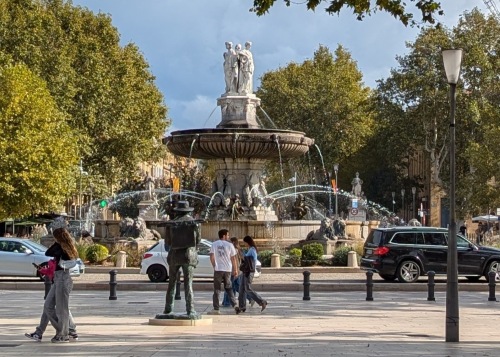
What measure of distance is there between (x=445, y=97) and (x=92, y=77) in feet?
78.9

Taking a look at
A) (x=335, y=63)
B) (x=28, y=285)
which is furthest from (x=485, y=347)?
(x=335, y=63)

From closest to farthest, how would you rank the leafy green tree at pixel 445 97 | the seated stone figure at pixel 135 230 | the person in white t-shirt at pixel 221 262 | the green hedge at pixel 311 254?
the person in white t-shirt at pixel 221 262 < the green hedge at pixel 311 254 < the seated stone figure at pixel 135 230 < the leafy green tree at pixel 445 97

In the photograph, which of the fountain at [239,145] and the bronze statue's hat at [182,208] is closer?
the bronze statue's hat at [182,208]

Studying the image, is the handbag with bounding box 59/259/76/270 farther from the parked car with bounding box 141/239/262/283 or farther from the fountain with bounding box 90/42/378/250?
the fountain with bounding box 90/42/378/250

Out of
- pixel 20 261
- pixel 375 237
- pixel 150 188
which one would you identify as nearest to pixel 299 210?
pixel 375 237

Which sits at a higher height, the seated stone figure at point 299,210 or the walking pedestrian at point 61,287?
the seated stone figure at point 299,210

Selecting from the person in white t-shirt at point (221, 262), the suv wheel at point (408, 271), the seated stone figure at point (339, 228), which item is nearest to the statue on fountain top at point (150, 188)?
the seated stone figure at point (339, 228)

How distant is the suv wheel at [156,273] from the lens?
3198cm

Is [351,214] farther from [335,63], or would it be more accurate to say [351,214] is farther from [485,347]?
[485,347]

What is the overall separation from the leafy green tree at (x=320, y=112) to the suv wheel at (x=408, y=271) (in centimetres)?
5276

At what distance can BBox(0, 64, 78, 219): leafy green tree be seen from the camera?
5444cm

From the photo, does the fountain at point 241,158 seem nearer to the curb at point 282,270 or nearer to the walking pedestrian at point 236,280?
the curb at point 282,270

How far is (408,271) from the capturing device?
3250 cm

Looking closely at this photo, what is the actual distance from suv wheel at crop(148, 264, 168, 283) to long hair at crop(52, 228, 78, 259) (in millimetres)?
15269
